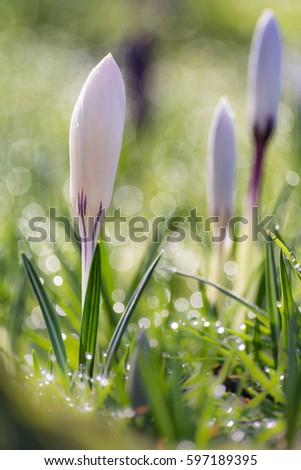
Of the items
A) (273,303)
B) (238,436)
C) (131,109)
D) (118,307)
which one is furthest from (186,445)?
(131,109)

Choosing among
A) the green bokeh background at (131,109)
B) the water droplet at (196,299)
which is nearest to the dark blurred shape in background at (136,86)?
the green bokeh background at (131,109)

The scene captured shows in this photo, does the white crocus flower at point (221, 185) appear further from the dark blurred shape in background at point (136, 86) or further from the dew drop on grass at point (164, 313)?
the dark blurred shape in background at point (136, 86)

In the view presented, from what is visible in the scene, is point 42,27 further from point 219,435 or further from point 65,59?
point 219,435

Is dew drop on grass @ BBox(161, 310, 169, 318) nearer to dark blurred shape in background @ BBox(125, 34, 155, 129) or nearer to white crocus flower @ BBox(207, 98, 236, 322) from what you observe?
white crocus flower @ BBox(207, 98, 236, 322)

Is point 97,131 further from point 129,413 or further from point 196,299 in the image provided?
point 196,299

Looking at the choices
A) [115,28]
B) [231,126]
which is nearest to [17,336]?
[231,126]
